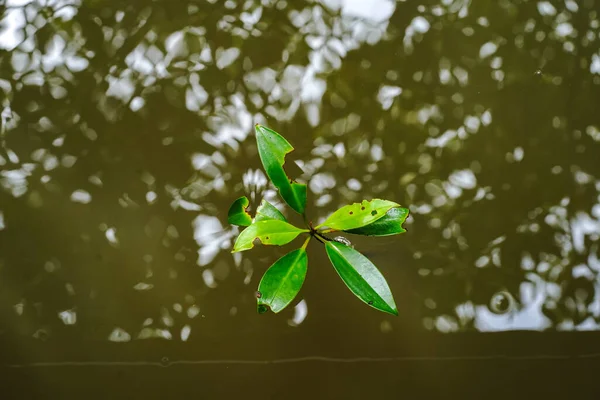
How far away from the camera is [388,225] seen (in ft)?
3.85

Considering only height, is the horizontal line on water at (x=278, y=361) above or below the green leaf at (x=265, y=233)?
below

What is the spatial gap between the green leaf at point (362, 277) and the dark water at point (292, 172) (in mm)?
419

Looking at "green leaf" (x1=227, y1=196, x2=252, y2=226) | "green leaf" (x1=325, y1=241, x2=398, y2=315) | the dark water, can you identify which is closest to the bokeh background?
the dark water

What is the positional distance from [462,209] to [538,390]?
1.91ft

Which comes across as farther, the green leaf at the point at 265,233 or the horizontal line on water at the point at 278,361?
the horizontal line on water at the point at 278,361

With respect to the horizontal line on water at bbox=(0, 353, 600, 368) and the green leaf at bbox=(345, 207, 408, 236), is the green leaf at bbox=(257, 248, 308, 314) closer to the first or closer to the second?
the green leaf at bbox=(345, 207, 408, 236)

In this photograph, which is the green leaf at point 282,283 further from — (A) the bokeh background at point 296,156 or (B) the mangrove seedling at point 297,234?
(A) the bokeh background at point 296,156

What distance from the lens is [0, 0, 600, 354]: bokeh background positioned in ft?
5.19

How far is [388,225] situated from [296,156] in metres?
0.51

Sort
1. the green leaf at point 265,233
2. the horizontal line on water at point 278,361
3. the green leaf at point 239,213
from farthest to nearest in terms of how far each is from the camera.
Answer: the horizontal line on water at point 278,361 → the green leaf at point 239,213 → the green leaf at point 265,233

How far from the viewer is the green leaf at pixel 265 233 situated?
1095 mm

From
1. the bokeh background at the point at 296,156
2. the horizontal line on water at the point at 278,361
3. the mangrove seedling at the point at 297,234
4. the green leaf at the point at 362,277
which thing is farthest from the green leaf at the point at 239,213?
the horizontal line on water at the point at 278,361

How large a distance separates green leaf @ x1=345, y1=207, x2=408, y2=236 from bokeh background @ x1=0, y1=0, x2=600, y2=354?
41 centimetres

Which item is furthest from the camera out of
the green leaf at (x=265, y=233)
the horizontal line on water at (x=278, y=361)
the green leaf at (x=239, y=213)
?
the horizontal line on water at (x=278, y=361)
